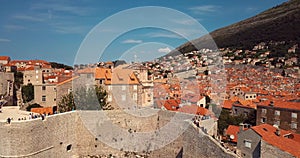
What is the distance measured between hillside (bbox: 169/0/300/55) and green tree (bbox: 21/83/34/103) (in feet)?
157

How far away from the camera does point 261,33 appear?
8188 centimetres

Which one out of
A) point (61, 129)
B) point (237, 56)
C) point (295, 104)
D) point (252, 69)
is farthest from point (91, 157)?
point (237, 56)

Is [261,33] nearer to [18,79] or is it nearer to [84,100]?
[18,79]

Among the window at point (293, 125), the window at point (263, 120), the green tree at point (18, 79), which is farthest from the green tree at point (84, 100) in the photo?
the window at point (293, 125)

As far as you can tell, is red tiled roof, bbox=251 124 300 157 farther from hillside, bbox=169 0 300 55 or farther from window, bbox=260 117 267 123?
hillside, bbox=169 0 300 55

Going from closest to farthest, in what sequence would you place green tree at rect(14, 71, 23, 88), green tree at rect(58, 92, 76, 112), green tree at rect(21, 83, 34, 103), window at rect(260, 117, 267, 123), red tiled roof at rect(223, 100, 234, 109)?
1. green tree at rect(58, 92, 76, 112)
2. green tree at rect(21, 83, 34, 103)
3. window at rect(260, 117, 267, 123)
4. green tree at rect(14, 71, 23, 88)
5. red tiled roof at rect(223, 100, 234, 109)

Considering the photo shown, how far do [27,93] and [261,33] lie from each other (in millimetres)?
74368

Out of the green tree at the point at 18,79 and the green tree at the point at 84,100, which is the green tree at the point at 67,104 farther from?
the green tree at the point at 18,79

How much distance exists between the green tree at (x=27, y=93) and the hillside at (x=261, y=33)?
47864 millimetres

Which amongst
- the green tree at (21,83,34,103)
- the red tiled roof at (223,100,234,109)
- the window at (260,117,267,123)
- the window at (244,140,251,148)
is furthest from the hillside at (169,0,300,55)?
the window at (244,140,251,148)

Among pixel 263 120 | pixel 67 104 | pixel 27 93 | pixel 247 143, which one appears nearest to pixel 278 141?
pixel 247 143

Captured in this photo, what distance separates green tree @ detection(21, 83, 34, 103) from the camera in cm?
2222

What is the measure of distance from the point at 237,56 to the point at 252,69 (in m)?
15.6

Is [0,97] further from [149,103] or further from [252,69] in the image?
[252,69]
